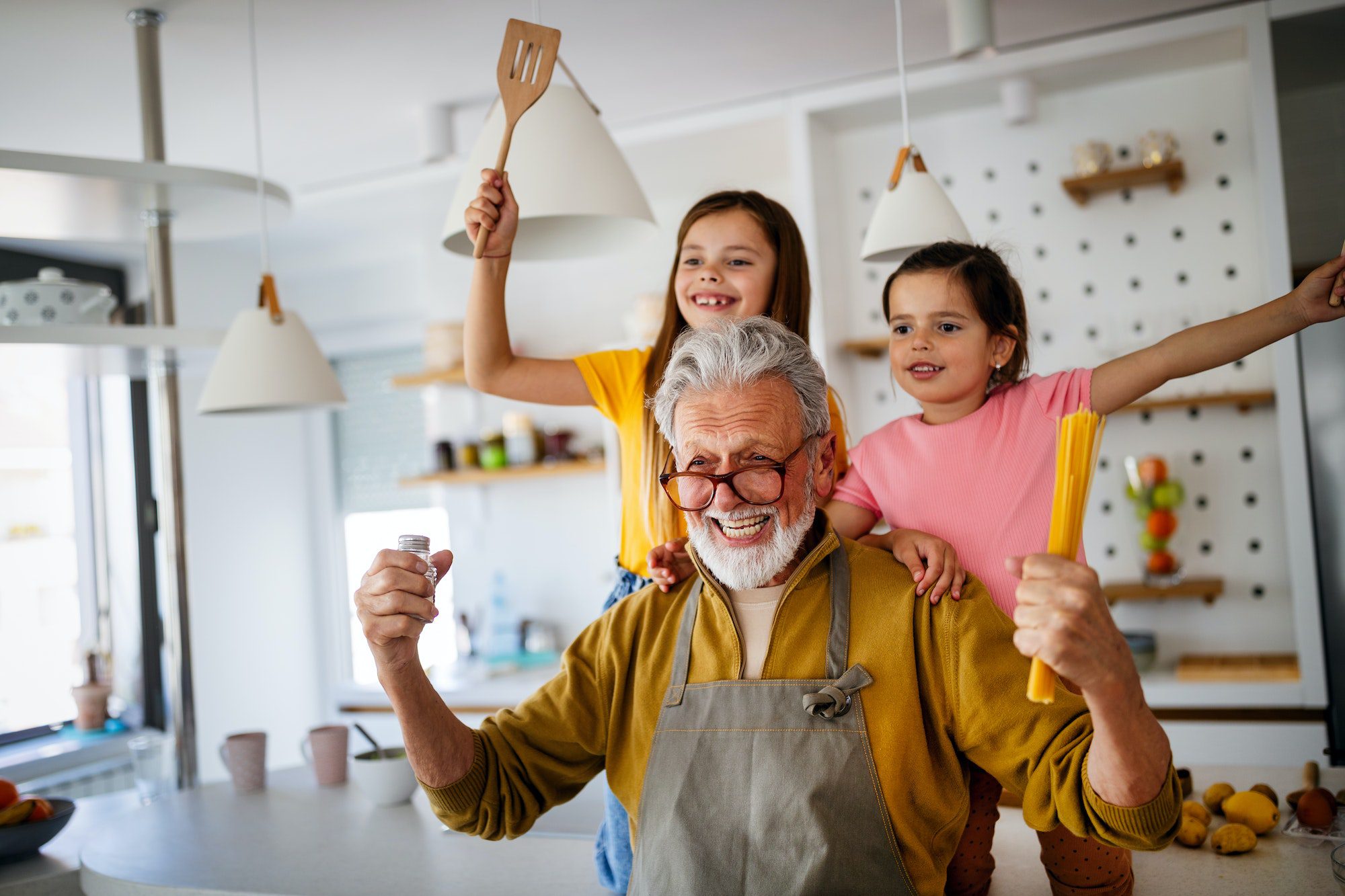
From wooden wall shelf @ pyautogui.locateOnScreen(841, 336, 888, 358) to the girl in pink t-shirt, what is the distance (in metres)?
1.68

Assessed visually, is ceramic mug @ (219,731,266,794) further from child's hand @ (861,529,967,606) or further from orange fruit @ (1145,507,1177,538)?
orange fruit @ (1145,507,1177,538)

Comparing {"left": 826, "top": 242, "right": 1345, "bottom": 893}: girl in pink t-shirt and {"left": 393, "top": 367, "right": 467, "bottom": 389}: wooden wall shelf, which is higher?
{"left": 393, "top": 367, "right": 467, "bottom": 389}: wooden wall shelf

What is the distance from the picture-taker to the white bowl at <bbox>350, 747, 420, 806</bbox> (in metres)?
2.15

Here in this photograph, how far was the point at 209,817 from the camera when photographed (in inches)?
86.3

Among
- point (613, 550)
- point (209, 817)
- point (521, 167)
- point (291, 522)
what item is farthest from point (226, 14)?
point (291, 522)

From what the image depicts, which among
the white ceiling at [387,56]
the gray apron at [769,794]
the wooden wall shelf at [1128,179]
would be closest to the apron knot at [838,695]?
the gray apron at [769,794]

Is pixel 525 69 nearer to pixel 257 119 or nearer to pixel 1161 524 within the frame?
pixel 257 119

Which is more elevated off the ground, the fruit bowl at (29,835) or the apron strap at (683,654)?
the apron strap at (683,654)

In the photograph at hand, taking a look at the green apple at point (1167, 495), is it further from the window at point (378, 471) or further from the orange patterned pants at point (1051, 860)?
the window at point (378, 471)

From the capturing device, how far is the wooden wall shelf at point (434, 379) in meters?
4.27

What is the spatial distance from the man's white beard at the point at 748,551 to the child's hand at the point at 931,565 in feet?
0.48

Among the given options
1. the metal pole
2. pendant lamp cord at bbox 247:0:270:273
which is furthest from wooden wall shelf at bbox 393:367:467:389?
the metal pole

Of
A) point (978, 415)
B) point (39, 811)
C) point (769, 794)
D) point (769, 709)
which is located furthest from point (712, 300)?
point (39, 811)

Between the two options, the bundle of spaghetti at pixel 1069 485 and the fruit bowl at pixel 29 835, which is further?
the fruit bowl at pixel 29 835
